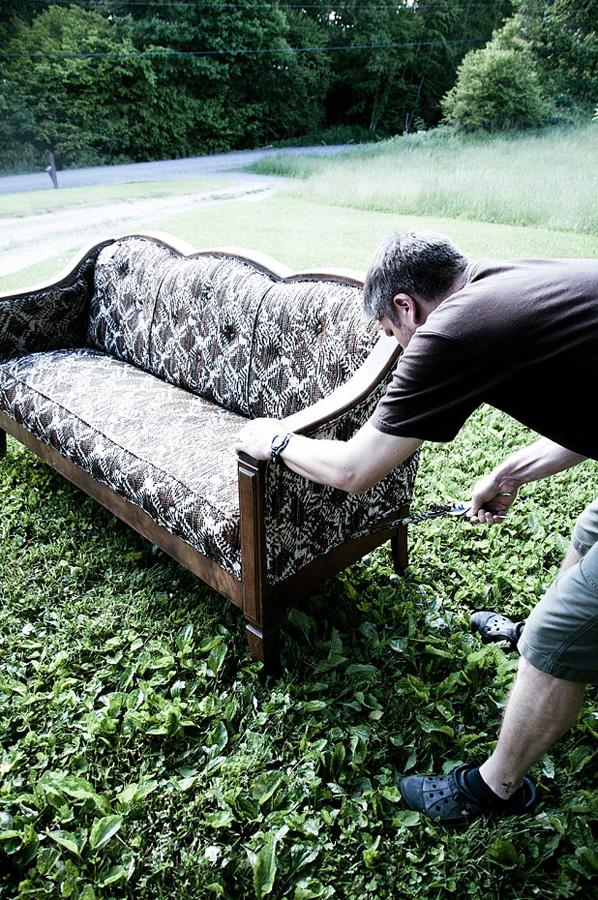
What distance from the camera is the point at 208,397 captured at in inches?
106

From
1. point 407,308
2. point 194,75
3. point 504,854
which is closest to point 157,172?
point 194,75

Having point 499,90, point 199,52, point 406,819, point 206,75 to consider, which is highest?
point 199,52

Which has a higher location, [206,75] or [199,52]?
[199,52]

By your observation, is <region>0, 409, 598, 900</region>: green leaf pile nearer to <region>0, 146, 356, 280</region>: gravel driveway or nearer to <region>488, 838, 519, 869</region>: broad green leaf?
<region>488, 838, 519, 869</region>: broad green leaf

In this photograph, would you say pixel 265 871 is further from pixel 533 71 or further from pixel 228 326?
pixel 533 71

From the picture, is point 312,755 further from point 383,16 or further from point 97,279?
point 383,16

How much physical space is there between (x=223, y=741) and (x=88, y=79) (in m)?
4.54

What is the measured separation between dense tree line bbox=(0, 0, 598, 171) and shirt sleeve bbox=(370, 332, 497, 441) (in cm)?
344

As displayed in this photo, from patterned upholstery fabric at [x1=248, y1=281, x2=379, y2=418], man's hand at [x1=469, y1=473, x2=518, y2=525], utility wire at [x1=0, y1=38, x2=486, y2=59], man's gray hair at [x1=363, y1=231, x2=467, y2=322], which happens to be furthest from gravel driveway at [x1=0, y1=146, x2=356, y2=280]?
man's hand at [x1=469, y1=473, x2=518, y2=525]

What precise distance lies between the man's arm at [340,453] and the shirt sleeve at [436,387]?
0.07 metres

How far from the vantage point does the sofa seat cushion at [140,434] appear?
1901 mm

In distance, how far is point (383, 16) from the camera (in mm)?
4168

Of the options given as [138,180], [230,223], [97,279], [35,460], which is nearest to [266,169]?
[230,223]

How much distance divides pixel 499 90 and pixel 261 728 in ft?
12.9
